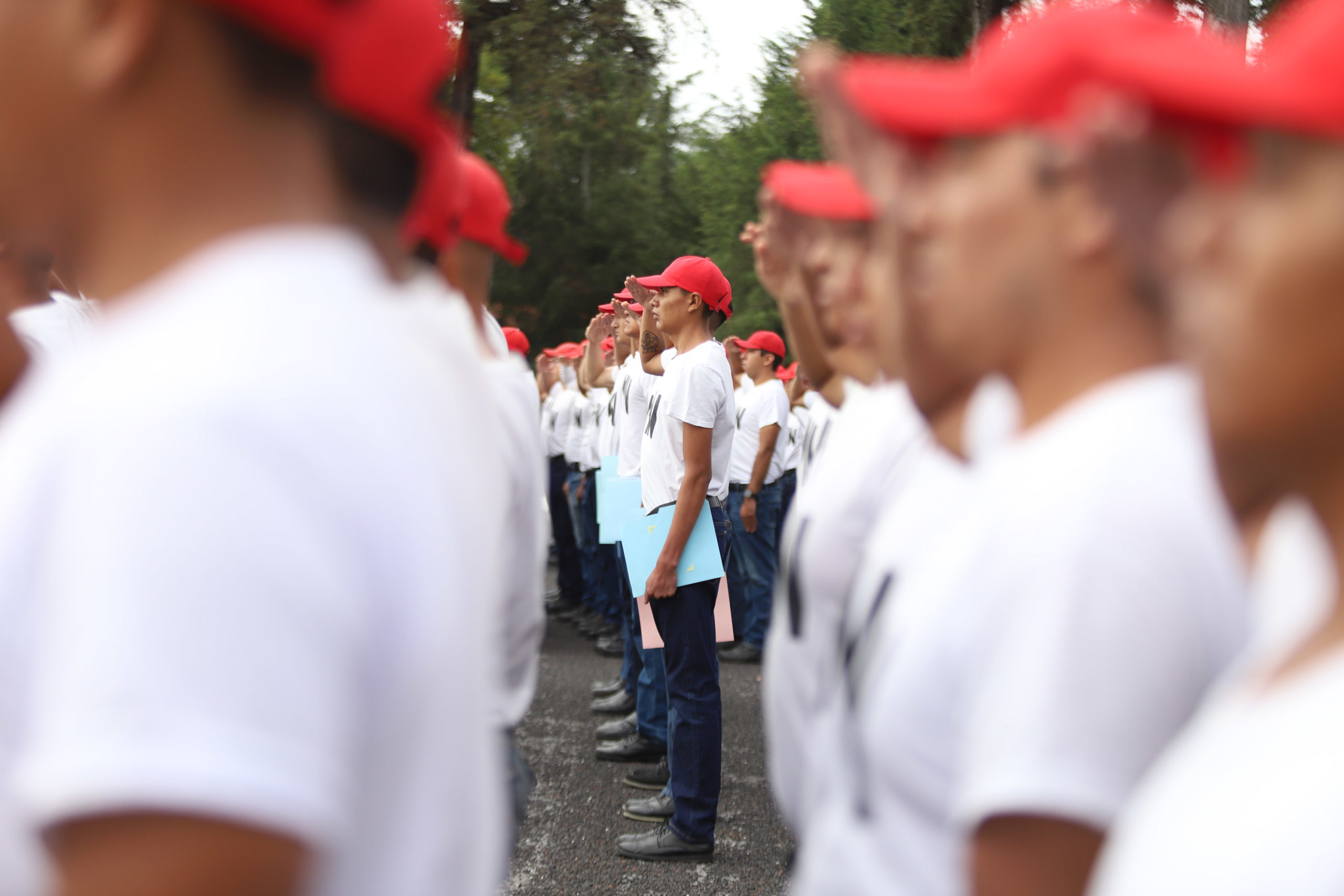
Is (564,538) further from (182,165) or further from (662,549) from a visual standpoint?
(182,165)

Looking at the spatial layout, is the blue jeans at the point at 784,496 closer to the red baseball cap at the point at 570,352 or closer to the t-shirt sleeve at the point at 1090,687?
the red baseball cap at the point at 570,352

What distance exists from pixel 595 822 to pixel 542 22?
28.7 feet

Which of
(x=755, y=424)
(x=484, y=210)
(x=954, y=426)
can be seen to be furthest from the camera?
(x=755, y=424)

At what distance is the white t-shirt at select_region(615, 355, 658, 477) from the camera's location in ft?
19.2

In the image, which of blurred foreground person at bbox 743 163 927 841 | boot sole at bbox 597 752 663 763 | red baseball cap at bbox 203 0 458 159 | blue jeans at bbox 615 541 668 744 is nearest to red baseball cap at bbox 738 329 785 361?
blue jeans at bbox 615 541 668 744

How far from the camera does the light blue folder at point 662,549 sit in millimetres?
4367

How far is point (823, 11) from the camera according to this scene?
16875 millimetres

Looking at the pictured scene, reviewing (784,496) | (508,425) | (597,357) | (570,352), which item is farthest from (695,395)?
(570,352)

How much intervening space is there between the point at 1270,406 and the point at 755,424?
8.34 m

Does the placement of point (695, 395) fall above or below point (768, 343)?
below

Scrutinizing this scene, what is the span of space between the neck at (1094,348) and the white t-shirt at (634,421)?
440cm

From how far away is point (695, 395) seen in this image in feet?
14.7

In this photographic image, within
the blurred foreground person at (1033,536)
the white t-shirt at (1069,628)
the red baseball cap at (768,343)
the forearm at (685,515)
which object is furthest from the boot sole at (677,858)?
the red baseball cap at (768,343)

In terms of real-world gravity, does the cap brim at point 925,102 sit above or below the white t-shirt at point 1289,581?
Result: above
